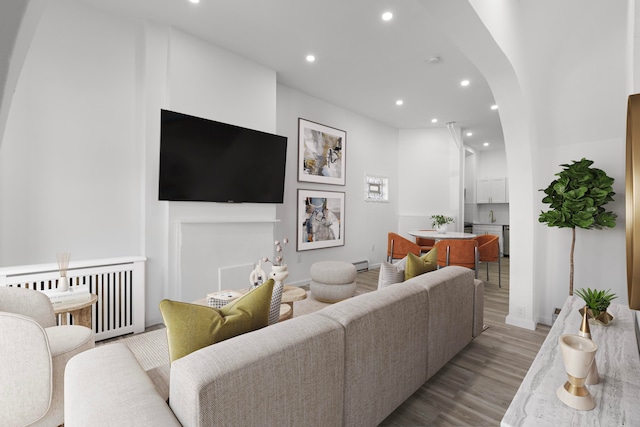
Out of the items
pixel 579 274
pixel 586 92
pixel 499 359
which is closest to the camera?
pixel 499 359

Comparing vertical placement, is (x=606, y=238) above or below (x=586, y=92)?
below

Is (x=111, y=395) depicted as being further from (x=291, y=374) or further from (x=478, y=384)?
(x=478, y=384)

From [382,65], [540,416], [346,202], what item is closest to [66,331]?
[540,416]

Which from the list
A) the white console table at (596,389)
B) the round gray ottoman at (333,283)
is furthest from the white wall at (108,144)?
the white console table at (596,389)

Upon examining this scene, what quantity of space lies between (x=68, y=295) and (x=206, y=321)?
1.78 metres

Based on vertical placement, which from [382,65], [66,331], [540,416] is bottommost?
[66,331]

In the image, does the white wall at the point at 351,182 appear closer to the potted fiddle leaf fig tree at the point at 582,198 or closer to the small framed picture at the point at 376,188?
the small framed picture at the point at 376,188

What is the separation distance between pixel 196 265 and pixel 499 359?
2.92 meters

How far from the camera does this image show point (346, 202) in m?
5.50

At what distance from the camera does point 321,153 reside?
16.2 ft

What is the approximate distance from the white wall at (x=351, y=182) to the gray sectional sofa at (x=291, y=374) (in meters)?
2.84

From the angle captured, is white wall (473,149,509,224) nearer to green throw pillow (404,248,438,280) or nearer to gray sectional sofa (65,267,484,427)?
green throw pillow (404,248,438,280)

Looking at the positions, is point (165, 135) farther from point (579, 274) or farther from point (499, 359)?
point (579, 274)

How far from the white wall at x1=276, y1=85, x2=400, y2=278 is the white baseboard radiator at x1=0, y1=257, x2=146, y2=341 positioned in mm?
1891
